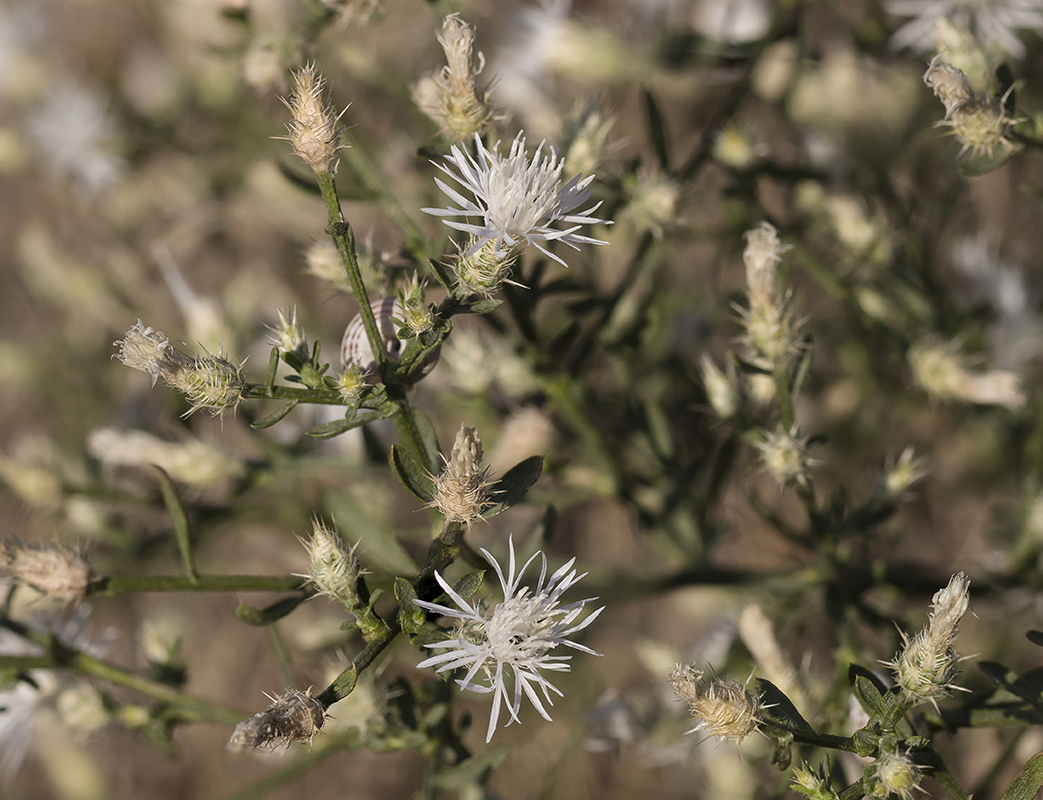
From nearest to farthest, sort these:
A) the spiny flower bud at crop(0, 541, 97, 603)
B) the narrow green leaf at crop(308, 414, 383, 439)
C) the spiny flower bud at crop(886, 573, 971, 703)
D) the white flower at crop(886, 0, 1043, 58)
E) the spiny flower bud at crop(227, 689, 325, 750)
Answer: the spiny flower bud at crop(227, 689, 325, 750)
the spiny flower bud at crop(886, 573, 971, 703)
the narrow green leaf at crop(308, 414, 383, 439)
the spiny flower bud at crop(0, 541, 97, 603)
the white flower at crop(886, 0, 1043, 58)

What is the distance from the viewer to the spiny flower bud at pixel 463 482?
1.05 m

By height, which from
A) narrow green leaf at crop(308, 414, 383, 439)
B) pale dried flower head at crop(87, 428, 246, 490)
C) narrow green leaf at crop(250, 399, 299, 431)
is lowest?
pale dried flower head at crop(87, 428, 246, 490)

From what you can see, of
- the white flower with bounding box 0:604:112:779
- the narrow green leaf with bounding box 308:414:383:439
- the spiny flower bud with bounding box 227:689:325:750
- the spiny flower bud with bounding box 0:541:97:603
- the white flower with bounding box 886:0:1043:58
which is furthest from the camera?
the white flower with bounding box 886:0:1043:58

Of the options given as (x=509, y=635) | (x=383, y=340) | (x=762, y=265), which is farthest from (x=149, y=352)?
(x=762, y=265)

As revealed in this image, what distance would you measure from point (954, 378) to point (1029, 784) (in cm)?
81

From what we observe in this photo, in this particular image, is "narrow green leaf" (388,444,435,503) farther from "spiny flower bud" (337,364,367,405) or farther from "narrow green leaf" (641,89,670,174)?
→ "narrow green leaf" (641,89,670,174)

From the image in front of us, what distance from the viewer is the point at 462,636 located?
3.51 feet

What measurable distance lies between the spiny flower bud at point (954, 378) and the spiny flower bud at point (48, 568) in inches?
59.0

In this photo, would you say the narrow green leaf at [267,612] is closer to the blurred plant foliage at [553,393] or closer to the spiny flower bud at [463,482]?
the blurred plant foliage at [553,393]

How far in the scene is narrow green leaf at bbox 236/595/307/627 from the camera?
3.84 ft

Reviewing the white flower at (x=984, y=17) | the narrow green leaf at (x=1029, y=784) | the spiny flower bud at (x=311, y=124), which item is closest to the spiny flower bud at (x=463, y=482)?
the spiny flower bud at (x=311, y=124)

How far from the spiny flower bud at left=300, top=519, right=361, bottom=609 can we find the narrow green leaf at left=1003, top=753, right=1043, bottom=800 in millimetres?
810

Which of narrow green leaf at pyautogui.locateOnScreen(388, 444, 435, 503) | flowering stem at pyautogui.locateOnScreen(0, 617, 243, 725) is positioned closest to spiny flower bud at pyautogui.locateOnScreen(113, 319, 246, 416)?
narrow green leaf at pyautogui.locateOnScreen(388, 444, 435, 503)

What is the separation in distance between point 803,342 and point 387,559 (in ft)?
2.46
